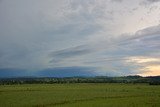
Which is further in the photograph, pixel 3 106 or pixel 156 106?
pixel 3 106

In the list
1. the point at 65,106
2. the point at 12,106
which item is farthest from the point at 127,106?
the point at 12,106

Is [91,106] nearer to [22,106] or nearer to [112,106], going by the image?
[112,106]

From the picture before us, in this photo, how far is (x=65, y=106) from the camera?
42625 millimetres

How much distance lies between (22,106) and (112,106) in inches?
496

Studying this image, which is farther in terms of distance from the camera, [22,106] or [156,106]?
[22,106]

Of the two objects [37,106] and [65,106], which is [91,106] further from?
[37,106]

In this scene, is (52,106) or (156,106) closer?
(156,106)

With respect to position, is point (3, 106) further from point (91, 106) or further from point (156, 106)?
point (156, 106)

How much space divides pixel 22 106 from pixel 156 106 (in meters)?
18.3

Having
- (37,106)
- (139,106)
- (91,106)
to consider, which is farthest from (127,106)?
(37,106)

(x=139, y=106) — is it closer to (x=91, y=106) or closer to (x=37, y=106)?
(x=91, y=106)

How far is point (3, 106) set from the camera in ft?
141

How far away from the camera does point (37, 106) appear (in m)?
42.9

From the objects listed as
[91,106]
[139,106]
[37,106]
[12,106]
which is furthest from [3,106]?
[139,106]
